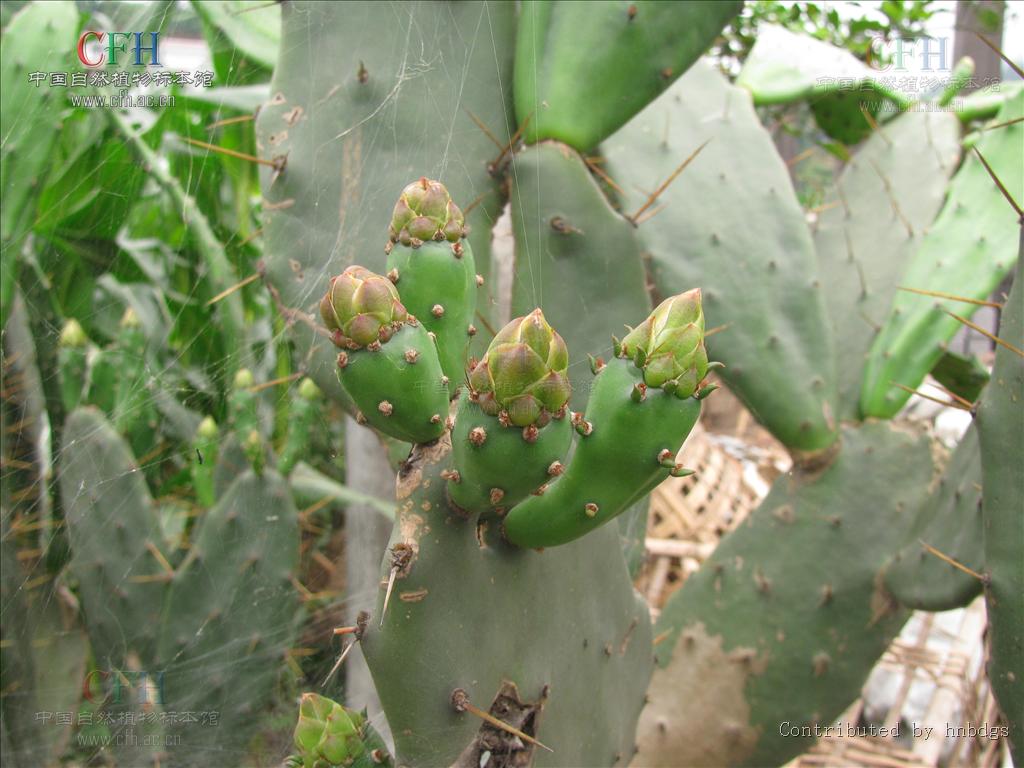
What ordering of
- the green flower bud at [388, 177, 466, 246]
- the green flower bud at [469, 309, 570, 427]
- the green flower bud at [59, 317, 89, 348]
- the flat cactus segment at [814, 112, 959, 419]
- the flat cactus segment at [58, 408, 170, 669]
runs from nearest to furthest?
the green flower bud at [469, 309, 570, 427] → the green flower bud at [388, 177, 466, 246] → the flat cactus segment at [58, 408, 170, 669] → the green flower bud at [59, 317, 89, 348] → the flat cactus segment at [814, 112, 959, 419]

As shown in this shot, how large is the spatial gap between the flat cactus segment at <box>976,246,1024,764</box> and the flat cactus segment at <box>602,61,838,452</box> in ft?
1.50

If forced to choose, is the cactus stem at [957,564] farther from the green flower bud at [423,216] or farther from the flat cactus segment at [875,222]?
the green flower bud at [423,216]

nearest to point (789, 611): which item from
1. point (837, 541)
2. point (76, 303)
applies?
point (837, 541)

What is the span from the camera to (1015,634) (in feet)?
2.90

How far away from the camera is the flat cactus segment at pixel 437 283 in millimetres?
648

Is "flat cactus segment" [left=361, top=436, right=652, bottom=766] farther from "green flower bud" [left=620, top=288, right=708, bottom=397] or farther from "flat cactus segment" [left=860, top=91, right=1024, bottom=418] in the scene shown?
"flat cactus segment" [left=860, top=91, right=1024, bottom=418]

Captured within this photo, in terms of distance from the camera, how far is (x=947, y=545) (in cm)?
116

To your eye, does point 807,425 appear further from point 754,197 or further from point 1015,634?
point 1015,634

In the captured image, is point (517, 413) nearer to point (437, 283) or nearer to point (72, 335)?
point (437, 283)

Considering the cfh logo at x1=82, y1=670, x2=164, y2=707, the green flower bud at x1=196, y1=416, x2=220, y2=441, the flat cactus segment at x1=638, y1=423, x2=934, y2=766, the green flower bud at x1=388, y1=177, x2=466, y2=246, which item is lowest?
the flat cactus segment at x1=638, y1=423, x2=934, y2=766

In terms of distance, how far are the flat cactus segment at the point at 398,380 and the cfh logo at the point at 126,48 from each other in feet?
1.89

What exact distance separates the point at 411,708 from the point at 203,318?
35.3 inches

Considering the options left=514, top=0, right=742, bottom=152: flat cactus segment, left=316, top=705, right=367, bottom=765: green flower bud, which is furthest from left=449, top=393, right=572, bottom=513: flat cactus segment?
left=514, top=0, right=742, bottom=152: flat cactus segment

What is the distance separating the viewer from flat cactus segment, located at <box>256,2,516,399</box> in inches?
35.0
